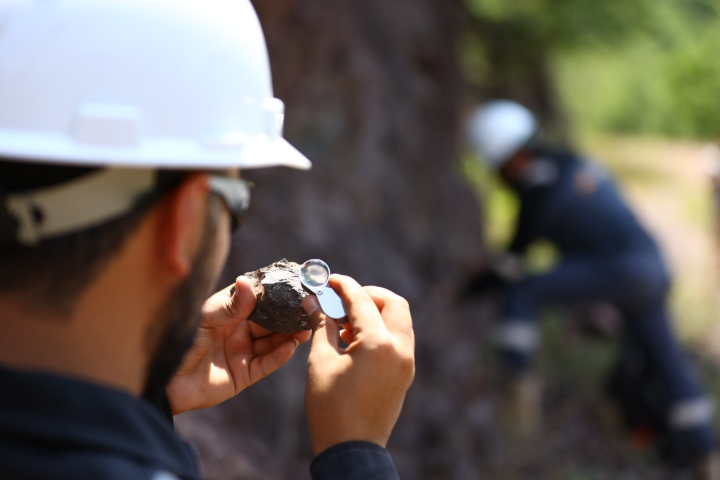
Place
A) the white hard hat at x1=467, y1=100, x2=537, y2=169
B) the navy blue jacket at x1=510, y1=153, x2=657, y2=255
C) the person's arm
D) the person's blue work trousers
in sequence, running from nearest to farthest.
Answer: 1. the person's arm
2. the person's blue work trousers
3. the navy blue jacket at x1=510, y1=153, x2=657, y2=255
4. the white hard hat at x1=467, y1=100, x2=537, y2=169

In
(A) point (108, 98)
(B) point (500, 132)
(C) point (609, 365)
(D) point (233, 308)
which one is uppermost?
(A) point (108, 98)

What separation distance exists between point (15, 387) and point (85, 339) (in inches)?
4.0

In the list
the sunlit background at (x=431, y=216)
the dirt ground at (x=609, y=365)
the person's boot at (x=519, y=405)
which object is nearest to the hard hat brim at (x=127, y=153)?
the sunlit background at (x=431, y=216)

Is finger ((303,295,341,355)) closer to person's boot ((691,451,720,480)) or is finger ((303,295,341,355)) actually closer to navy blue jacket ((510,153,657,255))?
navy blue jacket ((510,153,657,255))

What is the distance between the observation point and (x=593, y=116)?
1230 centimetres

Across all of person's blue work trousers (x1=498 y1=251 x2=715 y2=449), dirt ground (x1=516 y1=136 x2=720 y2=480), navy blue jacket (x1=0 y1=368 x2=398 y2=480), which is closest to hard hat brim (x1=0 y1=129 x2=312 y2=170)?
navy blue jacket (x1=0 y1=368 x2=398 y2=480)

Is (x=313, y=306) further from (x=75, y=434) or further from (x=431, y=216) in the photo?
(x=431, y=216)

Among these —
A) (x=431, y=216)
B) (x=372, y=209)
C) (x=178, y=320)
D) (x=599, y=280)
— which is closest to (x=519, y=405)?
(x=599, y=280)

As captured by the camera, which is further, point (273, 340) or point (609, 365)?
point (609, 365)

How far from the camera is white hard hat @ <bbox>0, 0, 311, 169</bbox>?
0.89m

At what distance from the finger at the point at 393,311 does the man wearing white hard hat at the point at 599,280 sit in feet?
13.0

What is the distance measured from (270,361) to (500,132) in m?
4.36

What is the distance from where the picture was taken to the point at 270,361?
1456mm

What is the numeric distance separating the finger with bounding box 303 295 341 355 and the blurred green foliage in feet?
22.2
